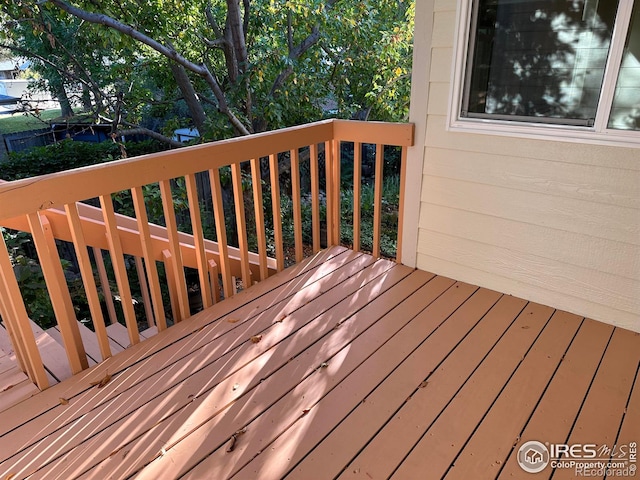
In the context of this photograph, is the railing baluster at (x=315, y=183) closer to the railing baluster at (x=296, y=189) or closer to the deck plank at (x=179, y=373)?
the railing baluster at (x=296, y=189)

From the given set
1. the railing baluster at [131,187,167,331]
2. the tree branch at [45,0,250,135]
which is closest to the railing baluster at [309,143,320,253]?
the railing baluster at [131,187,167,331]

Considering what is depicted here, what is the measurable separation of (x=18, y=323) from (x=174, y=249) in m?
0.77

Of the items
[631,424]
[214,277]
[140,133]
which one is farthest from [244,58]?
[631,424]

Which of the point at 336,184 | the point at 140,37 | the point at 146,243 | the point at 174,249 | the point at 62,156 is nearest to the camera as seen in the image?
the point at 146,243

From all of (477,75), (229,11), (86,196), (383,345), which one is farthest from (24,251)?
(477,75)

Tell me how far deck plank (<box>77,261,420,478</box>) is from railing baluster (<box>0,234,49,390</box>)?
24.0 inches

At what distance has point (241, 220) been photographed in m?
2.65

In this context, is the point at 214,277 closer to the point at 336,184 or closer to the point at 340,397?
the point at 336,184

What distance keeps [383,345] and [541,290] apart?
1.01m

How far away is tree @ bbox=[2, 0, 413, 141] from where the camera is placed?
5.22 meters

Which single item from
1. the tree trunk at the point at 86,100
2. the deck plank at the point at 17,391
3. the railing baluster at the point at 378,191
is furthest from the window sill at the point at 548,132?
the tree trunk at the point at 86,100

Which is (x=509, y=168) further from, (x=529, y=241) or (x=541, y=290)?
(x=541, y=290)

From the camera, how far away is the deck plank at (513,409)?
1.53m

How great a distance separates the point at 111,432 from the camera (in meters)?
1.68
